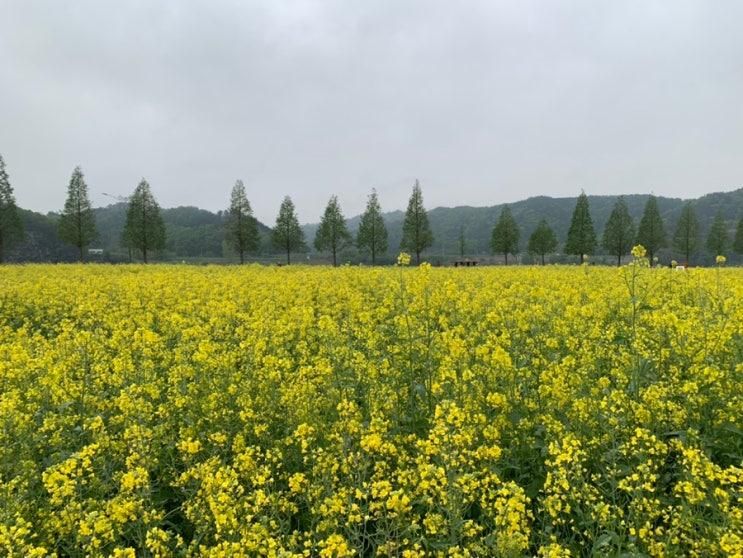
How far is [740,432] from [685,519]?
1.56m

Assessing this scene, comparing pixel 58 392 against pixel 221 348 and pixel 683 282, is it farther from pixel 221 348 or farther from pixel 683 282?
pixel 683 282

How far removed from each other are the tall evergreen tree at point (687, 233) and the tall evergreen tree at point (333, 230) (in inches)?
1872

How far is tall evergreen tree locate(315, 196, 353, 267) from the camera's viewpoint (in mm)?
60125

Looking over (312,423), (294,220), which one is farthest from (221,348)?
(294,220)

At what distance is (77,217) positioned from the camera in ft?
177

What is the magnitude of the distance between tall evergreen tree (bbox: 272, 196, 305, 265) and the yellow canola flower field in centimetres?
5550

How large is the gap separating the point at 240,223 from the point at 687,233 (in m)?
62.3

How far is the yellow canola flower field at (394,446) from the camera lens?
2.63m

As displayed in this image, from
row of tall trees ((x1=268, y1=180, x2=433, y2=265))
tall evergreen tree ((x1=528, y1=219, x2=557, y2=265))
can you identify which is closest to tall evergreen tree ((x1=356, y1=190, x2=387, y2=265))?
row of tall trees ((x1=268, y1=180, x2=433, y2=265))

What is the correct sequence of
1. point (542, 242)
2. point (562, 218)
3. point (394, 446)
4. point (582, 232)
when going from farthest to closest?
point (562, 218)
point (542, 242)
point (582, 232)
point (394, 446)

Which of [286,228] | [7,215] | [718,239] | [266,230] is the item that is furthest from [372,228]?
[266,230]

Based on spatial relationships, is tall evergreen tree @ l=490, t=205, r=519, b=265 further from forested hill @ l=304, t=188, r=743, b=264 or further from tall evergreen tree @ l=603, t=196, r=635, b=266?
forested hill @ l=304, t=188, r=743, b=264

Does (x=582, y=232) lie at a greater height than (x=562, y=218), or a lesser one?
lesser

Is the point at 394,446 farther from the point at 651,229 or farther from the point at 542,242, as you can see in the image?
the point at 651,229
